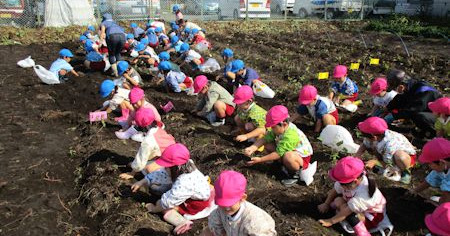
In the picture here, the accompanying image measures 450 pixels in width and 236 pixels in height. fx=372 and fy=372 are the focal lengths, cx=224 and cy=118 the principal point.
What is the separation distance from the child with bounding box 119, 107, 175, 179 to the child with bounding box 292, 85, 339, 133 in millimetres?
2141

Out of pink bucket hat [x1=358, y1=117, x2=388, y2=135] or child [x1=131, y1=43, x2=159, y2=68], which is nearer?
pink bucket hat [x1=358, y1=117, x2=388, y2=135]

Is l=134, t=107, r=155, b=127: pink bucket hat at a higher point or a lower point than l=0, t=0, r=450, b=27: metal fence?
lower

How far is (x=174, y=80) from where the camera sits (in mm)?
7750

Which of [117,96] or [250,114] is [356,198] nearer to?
[250,114]

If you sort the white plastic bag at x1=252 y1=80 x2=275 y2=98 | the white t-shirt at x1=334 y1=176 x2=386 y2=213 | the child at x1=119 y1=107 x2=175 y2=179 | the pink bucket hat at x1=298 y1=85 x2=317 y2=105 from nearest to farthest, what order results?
the white t-shirt at x1=334 y1=176 x2=386 y2=213, the child at x1=119 y1=107 x2=175 y2=179, the pink bucket hat at x1=298 y1=85 x2=317 y2=105, the white plastic bag at x1=252 y1=80 x2=275 y2=98

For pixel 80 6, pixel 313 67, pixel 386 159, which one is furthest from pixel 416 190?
pixel 80 6

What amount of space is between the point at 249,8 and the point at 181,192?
60.2 feet

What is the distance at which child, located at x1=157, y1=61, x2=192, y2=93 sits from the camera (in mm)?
7781

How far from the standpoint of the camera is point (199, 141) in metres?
5.52

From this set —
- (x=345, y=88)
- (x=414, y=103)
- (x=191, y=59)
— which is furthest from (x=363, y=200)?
(x=191, y=59)

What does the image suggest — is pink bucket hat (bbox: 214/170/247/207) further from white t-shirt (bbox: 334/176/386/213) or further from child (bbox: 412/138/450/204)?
child (bbox: 412/138/450/204)

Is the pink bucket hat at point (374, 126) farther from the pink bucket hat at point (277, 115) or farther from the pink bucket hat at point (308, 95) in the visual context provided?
the pink bucket hat at point (308, 95)

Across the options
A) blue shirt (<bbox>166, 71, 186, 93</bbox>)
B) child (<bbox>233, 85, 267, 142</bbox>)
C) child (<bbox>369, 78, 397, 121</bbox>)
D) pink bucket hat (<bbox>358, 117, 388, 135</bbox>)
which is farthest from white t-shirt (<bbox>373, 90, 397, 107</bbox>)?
blue shirt (<bbox>166, 71, 186, 93</bbox>)

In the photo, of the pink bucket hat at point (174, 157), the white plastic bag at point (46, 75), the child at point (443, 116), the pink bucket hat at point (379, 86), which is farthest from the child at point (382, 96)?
the white plastic bag at point (46, 75)
